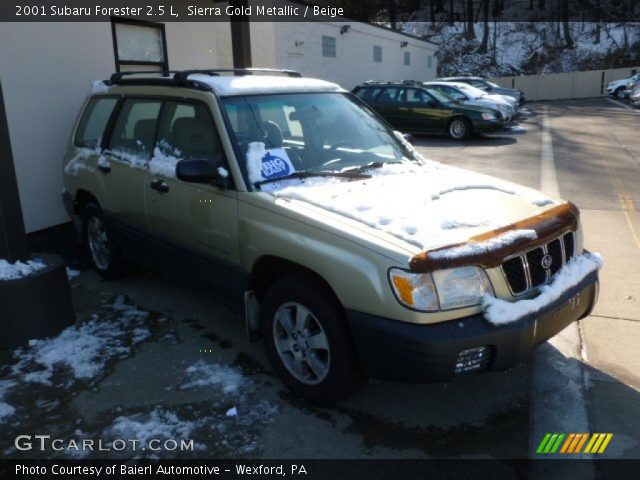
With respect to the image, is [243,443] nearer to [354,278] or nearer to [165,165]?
[354,278]

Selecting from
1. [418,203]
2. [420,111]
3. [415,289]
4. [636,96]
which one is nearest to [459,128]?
[420,111]

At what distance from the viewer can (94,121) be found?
5.22m

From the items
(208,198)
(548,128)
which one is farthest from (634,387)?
(548,128)

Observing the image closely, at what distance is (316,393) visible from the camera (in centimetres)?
313

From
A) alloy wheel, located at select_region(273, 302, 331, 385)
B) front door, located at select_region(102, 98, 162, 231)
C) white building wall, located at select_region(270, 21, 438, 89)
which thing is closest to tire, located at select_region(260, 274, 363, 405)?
alloy wheel, located at select_region(273, 302, 331, 385)

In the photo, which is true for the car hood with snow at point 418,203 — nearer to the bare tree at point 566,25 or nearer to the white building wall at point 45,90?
the white building wall at point 45,90

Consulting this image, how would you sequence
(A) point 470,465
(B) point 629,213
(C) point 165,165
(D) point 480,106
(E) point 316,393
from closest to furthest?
(A) point 470,465 < (E) point 316,393 < (C) point 165,165 < (B) point 629,213 < (D) point 480,106

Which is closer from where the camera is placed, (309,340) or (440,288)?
(440,288)

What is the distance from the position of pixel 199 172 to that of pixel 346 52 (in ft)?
65.9

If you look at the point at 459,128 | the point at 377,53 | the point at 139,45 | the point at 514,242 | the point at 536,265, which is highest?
the point at 377,53

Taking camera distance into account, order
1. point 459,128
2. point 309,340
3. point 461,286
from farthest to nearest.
A: 1. point 459,128
2. point 309,340
3. point 461,286

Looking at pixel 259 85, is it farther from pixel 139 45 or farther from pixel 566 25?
pixel 566 25

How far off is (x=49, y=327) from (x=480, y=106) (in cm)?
1343

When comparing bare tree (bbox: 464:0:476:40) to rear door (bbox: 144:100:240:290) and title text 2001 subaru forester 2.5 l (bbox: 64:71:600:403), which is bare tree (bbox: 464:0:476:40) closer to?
title text 2001 subaru forester 2.5 l (bbox: 64:71:600:403)
